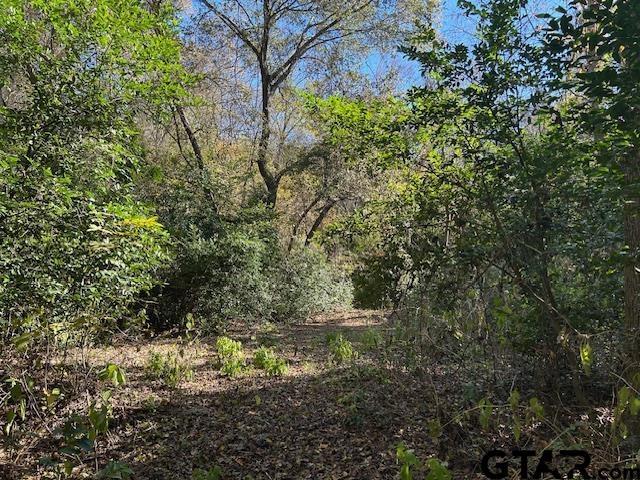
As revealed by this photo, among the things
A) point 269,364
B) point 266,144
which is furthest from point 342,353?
point 266,144

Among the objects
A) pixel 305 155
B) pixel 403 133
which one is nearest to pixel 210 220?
pixel 305 155

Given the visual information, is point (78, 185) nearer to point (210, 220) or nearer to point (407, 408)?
point (407, 408)

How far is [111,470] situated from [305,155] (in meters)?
10.7

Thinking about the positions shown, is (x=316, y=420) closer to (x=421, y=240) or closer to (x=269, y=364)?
(x=269, y=364)

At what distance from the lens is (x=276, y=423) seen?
467cm

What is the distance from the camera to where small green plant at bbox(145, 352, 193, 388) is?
5561mm

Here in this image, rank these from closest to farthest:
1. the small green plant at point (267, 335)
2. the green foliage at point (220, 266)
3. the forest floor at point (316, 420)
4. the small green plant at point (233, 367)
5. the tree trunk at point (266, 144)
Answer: the forest floor at point (316, 420)
the small green plant at point (233, 367)
the small green plant at point (267, 335)
the green foliage at point (220, 266)
the tree trunk at point (266, 144)

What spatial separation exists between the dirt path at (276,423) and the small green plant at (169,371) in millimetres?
94

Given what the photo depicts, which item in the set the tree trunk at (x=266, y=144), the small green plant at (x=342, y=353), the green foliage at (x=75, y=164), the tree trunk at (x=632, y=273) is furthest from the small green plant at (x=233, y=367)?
the tree trunk at (x=266, y=144)

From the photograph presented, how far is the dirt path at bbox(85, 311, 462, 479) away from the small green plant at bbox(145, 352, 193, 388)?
9cm

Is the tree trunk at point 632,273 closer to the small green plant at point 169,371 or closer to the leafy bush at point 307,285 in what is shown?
the small green plant at point 169,371

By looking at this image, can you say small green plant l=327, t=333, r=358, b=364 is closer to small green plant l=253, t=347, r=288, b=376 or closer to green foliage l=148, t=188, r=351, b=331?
small green plant l=253, t=347, r=288, b=376

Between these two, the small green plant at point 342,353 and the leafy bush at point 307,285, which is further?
the leafy bush at point 307,285

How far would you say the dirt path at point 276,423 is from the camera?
151 inches
